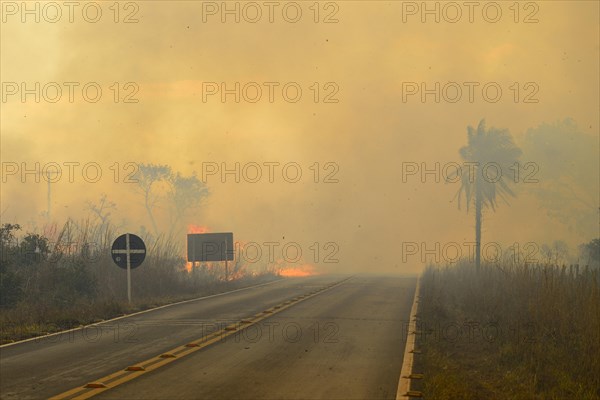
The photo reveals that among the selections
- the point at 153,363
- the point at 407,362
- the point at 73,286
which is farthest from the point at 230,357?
the point at 73,286

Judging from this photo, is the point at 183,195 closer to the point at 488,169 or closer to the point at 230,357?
the point at 488,169

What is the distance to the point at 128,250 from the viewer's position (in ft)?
80.0

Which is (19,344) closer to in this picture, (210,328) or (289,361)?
(210,328)

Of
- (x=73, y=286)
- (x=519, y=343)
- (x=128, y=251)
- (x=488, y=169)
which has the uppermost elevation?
(x=488, y=169)

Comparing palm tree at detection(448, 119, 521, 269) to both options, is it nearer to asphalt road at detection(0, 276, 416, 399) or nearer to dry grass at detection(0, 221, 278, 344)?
dry grass at detection(0, 221, 278, 344)

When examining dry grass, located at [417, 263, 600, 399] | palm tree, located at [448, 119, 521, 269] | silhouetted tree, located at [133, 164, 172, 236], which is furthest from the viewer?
silhouetted tree, located at [133, 164, 172, 236]

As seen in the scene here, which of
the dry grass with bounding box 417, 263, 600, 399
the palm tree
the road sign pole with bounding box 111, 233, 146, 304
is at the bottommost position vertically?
the dry grass with bounding box 417, 263, 600, 399

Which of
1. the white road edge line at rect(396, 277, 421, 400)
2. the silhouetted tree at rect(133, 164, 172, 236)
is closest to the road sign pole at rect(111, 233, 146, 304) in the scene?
the white road edge line at rect(396, 277, 421, 400)

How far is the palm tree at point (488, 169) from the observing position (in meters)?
49.0

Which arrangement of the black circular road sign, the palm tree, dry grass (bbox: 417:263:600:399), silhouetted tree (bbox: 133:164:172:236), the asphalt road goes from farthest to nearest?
silhouetted tree (bbox: 133:164:172:236), the palm tree, the black circular road sign, dry grass (bbox: 417:263:600:399), the asphalt road

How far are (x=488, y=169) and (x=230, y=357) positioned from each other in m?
39.2

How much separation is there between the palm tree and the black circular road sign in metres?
29.0

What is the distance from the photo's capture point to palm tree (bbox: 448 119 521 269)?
49.0 metres

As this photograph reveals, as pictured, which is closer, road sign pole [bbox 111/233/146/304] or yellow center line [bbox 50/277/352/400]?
yellow center line [bbox 50/277/352/400]
